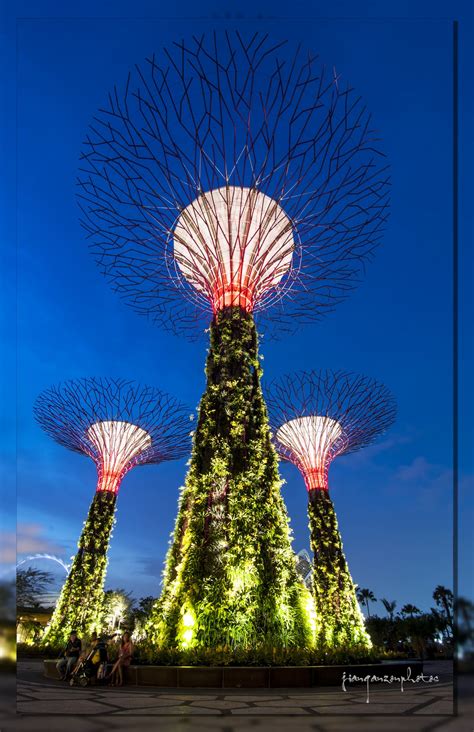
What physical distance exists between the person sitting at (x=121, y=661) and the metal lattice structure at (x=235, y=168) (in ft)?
19.6

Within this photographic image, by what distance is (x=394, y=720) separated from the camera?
5.02 metres

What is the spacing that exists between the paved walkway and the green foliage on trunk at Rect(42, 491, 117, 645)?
32.5 ft

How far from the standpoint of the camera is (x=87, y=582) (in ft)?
62.4

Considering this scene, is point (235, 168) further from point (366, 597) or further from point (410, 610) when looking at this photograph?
point (366, 597)

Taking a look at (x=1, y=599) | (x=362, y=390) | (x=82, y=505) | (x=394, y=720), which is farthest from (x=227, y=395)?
(x=82, y=505)

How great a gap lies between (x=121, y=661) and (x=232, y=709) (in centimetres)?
356

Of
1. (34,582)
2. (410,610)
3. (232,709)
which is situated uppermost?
(34,582)

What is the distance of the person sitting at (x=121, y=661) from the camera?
906 cm

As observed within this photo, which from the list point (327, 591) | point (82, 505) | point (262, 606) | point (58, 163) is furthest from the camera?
point (82, 505)

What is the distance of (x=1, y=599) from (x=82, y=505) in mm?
40895

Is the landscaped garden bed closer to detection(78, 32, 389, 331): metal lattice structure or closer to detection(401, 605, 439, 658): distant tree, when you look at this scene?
detection(78, 32, 389, 331): metal lattice structure

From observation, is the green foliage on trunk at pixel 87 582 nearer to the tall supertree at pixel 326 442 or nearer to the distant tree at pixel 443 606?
the tall supertree at pixel 326 442

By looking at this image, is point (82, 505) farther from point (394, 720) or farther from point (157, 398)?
point (394, 720)

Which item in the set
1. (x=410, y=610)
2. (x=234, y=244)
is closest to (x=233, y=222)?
(x=234, y=244)
